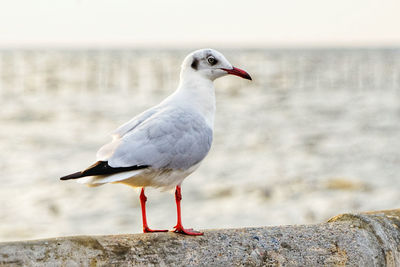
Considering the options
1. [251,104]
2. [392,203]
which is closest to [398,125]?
[251,104]

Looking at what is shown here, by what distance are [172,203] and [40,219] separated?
220 cm

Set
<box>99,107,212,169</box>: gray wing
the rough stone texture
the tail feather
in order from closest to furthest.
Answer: the rough stone texture
the tail feather
<box>99,107,212,169</box>: gray wing

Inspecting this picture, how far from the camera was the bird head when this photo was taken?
165 inches

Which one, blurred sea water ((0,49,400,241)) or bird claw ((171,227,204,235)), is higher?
bird claw ((171,227,204,235))

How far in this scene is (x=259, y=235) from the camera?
11.2 feet

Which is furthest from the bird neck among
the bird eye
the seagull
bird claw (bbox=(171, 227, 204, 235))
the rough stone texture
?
the rough stone texture

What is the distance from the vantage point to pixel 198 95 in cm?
412

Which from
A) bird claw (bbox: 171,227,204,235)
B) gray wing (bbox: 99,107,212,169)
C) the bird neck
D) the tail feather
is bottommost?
bird claw (bbox: 171,227,204,235)

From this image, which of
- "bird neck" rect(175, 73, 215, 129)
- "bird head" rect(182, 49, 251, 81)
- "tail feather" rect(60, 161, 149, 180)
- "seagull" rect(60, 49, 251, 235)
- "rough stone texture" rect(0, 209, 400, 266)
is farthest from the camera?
"bird head" rect(182, 49, 251, 81)

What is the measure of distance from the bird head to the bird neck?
44 millimetres

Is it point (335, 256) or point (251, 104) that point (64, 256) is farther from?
point (251, 104)

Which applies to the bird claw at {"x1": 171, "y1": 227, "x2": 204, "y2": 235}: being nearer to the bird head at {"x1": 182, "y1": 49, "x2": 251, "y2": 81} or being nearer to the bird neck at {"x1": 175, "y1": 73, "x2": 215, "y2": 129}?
the bird neck at {"x1": 175, "y1": 73, "x2": 215, "y2": 129}

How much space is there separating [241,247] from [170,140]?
2.88ft

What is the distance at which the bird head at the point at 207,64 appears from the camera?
165 inches
